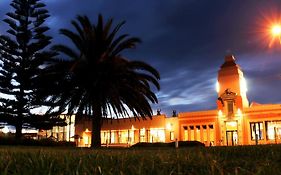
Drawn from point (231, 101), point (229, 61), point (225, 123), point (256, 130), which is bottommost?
point (256, 130)

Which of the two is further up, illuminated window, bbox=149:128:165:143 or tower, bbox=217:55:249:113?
tower, bbox=217:55:249:113

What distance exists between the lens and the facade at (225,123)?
1548 inches

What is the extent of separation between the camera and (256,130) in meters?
39.9

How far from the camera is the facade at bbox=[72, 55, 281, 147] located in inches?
1548

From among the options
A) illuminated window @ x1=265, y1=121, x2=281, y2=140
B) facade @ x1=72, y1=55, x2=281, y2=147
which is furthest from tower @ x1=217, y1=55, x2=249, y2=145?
illuminated window @ x1=265, y1=121, x2=281, y2=140

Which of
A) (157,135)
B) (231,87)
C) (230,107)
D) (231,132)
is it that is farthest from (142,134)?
(231,87)

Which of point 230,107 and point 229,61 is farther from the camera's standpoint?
point 229,61

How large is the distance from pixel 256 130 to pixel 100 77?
78.5 feet

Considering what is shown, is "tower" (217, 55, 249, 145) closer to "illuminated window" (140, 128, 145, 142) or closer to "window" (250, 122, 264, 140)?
"window" (250, 122, 264, 140)

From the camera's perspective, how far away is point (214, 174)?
3232mm

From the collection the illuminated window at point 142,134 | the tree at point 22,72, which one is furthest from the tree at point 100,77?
the illuminated window at point 142,134

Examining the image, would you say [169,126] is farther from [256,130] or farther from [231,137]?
[256,130]

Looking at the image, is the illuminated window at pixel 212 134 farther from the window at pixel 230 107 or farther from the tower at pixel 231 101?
the window at pixel 230 107

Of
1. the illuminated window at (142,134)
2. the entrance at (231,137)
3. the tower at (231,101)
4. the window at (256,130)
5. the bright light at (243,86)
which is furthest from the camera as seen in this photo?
the illuminated window at (142,134)
